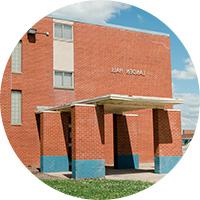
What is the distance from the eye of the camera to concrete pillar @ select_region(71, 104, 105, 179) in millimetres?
15461

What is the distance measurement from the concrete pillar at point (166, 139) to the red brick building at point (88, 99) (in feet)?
0.14

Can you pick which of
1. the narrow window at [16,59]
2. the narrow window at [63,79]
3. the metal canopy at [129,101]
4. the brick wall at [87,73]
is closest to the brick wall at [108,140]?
→ the brick wall at [87,73]

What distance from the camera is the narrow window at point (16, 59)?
21281mm

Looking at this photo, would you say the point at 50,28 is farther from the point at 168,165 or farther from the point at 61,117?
the point at 168,165

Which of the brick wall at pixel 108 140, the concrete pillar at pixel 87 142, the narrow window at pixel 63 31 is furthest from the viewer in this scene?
the brick wall at pixel 108 140

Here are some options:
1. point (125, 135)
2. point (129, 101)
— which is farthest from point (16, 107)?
point (129, 101)

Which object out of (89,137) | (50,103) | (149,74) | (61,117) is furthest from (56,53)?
(89,137)

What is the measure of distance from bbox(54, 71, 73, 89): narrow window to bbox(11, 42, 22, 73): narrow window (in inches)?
84.3

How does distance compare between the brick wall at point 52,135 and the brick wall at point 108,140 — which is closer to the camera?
the brick wall at point 52,135

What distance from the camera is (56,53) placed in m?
22.6

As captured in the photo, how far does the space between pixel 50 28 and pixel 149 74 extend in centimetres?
719

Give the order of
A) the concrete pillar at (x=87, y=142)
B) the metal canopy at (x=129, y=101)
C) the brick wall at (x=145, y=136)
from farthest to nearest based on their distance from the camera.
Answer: the brick wall at (x=145, y=136) → the concrete pillar at (x=87, y=142) → the metal canopy at (x=129, y=101)

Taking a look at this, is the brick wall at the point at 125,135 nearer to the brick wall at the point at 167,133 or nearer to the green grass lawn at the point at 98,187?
the brick wall at the point at 167,133

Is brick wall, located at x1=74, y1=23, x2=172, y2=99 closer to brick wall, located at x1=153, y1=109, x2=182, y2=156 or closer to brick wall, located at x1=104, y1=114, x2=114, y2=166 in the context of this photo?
brick wall, located at x1=104, y1=114, x2=114, y2=166
